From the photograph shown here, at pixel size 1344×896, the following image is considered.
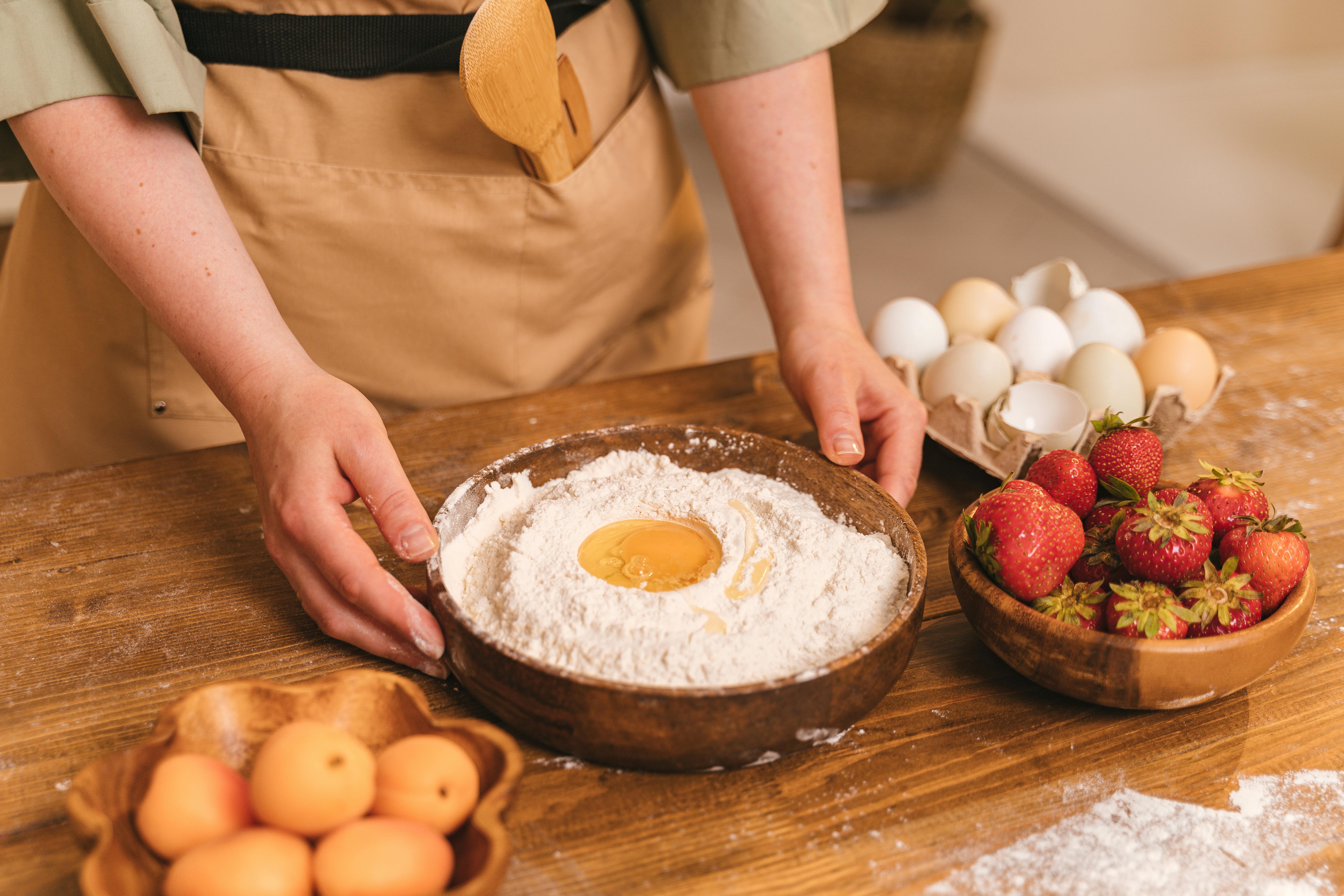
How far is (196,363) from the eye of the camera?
0.96 m

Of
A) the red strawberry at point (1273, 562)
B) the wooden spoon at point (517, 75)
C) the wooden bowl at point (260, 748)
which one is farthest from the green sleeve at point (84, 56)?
the red strawberry at point (1273, 562)

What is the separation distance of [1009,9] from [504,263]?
183 inches

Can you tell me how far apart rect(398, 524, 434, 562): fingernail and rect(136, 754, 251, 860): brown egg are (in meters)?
0.23

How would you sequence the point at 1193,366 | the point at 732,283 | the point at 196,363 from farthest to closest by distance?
the point at 732,283
the point at 1193,366
the point at 196,363

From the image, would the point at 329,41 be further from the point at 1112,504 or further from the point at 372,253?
the point at 1112,504

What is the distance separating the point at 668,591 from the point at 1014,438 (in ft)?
1.58

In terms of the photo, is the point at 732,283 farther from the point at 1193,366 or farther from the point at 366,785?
the point at 366,785

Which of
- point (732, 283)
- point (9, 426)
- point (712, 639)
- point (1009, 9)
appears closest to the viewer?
point (712, 639)

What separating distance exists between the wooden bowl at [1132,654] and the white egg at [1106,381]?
1.18 ft

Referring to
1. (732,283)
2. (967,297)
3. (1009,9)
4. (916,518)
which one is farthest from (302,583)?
(1009,9)

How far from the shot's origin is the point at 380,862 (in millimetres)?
550

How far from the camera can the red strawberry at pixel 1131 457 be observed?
891 mm

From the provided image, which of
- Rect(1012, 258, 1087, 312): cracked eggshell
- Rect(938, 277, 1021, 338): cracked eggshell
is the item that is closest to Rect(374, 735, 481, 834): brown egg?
Rect(938, 277, 1021, 338): cracked eggshell

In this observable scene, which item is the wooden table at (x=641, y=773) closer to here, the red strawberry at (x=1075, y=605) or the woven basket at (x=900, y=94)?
the red strawberry at (x=1075, y=605)
